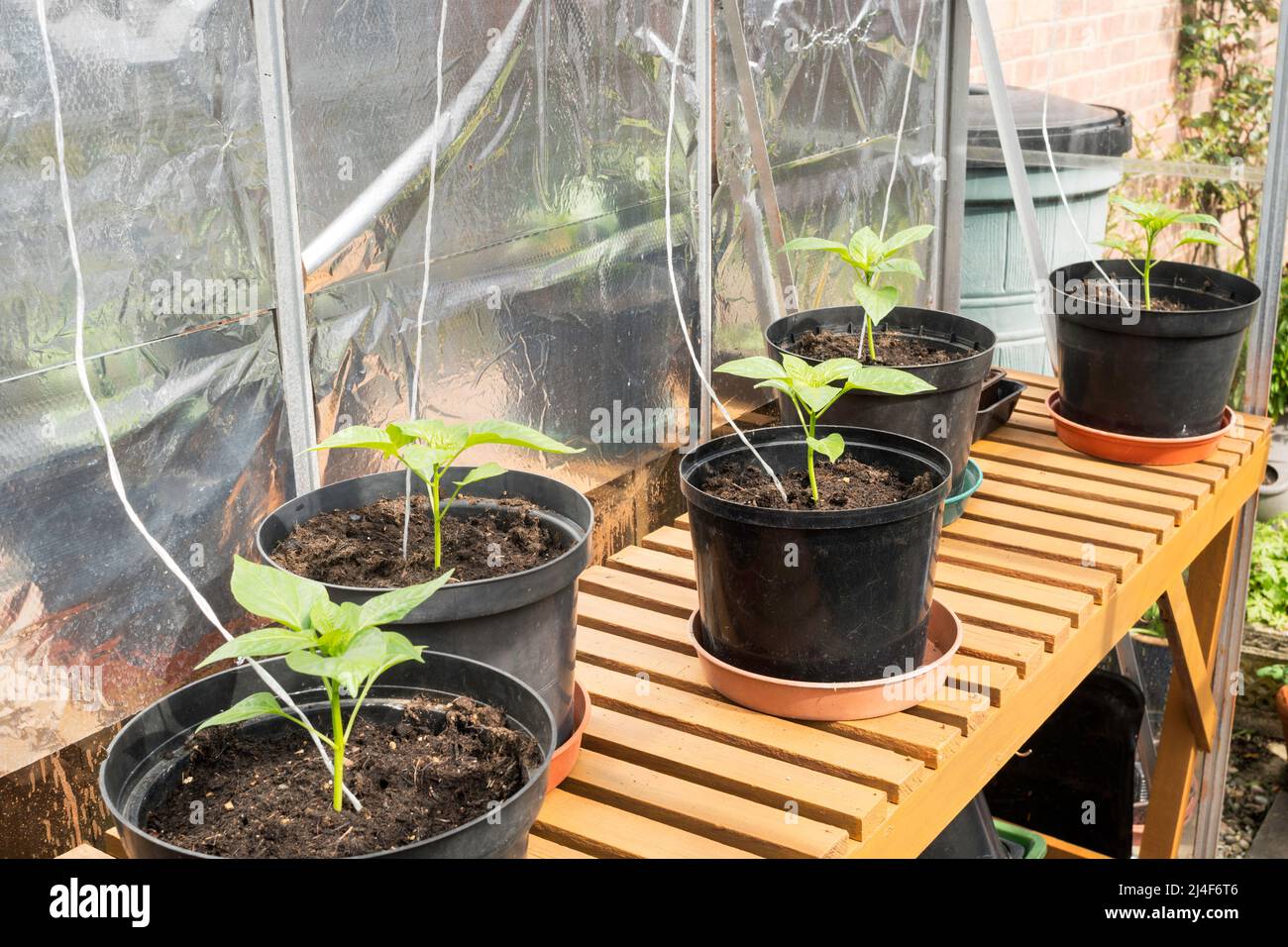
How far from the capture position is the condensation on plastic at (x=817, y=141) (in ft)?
6.91

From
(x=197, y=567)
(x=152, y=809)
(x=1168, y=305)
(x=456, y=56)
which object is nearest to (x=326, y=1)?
(x=456, y=56)

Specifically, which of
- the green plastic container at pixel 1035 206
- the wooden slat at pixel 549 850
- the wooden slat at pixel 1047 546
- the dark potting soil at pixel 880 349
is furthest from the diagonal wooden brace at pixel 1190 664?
the wooden slat at pixel 549 850

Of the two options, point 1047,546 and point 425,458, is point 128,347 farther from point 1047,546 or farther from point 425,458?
point 1047,546

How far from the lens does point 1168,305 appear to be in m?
2.18

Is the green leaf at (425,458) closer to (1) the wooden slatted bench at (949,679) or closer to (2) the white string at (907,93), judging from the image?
(1) the wooden slatted bench at (949,679)

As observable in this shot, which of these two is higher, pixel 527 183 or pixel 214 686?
pixel 527 183

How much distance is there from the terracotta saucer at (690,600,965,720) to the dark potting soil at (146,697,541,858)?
43 cm

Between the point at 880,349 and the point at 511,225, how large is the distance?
59cm

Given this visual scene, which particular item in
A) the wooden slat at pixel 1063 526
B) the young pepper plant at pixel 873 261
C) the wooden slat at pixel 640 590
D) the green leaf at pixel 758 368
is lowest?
the wooden slat at pixel 640 590

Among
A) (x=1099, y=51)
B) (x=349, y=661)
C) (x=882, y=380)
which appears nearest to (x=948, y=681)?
(x=882, y=380)

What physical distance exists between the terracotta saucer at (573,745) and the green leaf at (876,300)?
629mm

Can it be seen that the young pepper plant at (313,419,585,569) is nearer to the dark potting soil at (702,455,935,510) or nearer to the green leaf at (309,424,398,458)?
the green leaf at (309,424,398,458)
